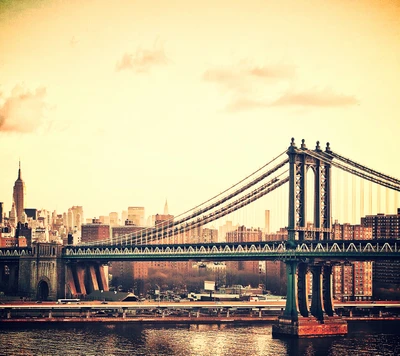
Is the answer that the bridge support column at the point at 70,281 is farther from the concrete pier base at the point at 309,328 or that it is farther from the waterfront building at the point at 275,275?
the waterfront building at the point at 275,275

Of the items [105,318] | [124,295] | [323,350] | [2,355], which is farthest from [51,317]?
[323,350]

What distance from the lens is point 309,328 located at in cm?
11444

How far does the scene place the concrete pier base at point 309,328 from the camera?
372 ft

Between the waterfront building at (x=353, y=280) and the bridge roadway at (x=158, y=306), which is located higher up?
the waterfront building at (x=353, y=280)

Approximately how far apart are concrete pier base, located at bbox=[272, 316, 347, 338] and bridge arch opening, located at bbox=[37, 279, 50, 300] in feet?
154

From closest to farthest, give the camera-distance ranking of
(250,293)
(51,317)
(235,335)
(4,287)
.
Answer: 1. (235,335)
2. (51,317)
3. (4,287)
4. (250,293)

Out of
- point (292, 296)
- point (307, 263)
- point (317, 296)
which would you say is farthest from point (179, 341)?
point (317, 296)

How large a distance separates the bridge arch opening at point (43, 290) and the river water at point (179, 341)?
1000 inches

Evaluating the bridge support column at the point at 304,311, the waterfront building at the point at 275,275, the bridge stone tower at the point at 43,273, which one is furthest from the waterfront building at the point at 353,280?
the bridge support column at the point at 304,311

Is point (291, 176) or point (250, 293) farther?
point (250, 293)

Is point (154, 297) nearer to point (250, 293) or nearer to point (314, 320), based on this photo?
point (250, 293)

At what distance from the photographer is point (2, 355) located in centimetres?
9750

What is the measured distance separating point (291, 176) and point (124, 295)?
39308 mm

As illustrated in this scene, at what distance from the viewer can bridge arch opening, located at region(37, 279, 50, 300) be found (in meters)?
150
